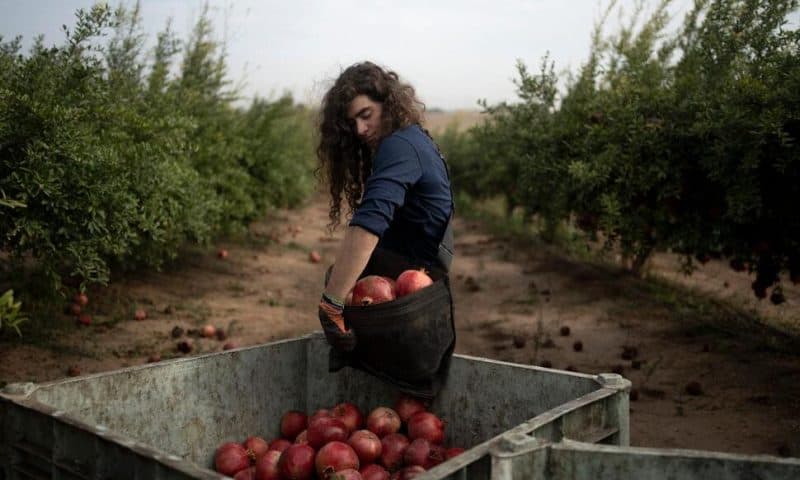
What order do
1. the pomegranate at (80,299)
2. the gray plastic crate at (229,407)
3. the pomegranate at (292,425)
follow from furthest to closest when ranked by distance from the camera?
the pomegranate at (80,299) → the pomegranate at (292,425) → the gray plastic crate at (229,407)

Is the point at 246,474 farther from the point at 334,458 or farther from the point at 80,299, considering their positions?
the point at 80,299

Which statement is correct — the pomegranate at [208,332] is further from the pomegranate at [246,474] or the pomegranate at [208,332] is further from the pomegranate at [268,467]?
the pomegranate at [268,467]

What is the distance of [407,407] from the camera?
3.05 m

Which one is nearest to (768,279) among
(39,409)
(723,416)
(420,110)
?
(723,416)

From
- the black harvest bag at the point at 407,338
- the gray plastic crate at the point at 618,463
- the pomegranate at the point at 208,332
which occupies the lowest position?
the pomegranate at the point at 208,332

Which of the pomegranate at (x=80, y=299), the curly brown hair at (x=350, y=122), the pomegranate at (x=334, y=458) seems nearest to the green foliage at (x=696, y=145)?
the curly brown hair at (x=350, y=122)

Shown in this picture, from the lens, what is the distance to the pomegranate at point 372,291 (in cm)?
274

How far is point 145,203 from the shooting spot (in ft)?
18.4

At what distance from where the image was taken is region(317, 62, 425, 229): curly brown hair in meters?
3.08

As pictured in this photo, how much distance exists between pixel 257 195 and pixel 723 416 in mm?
8183

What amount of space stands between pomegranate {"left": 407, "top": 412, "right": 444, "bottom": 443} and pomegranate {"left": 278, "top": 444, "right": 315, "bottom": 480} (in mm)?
427

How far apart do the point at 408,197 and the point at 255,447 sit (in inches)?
48.4

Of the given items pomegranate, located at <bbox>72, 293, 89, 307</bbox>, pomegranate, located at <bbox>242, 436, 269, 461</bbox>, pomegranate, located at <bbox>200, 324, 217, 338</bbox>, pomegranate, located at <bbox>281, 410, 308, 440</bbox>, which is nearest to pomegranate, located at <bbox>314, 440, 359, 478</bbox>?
pomegranate, located at <bbox>242, 436, 269, 461</bbox>

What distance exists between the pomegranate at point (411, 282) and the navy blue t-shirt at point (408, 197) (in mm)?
187
